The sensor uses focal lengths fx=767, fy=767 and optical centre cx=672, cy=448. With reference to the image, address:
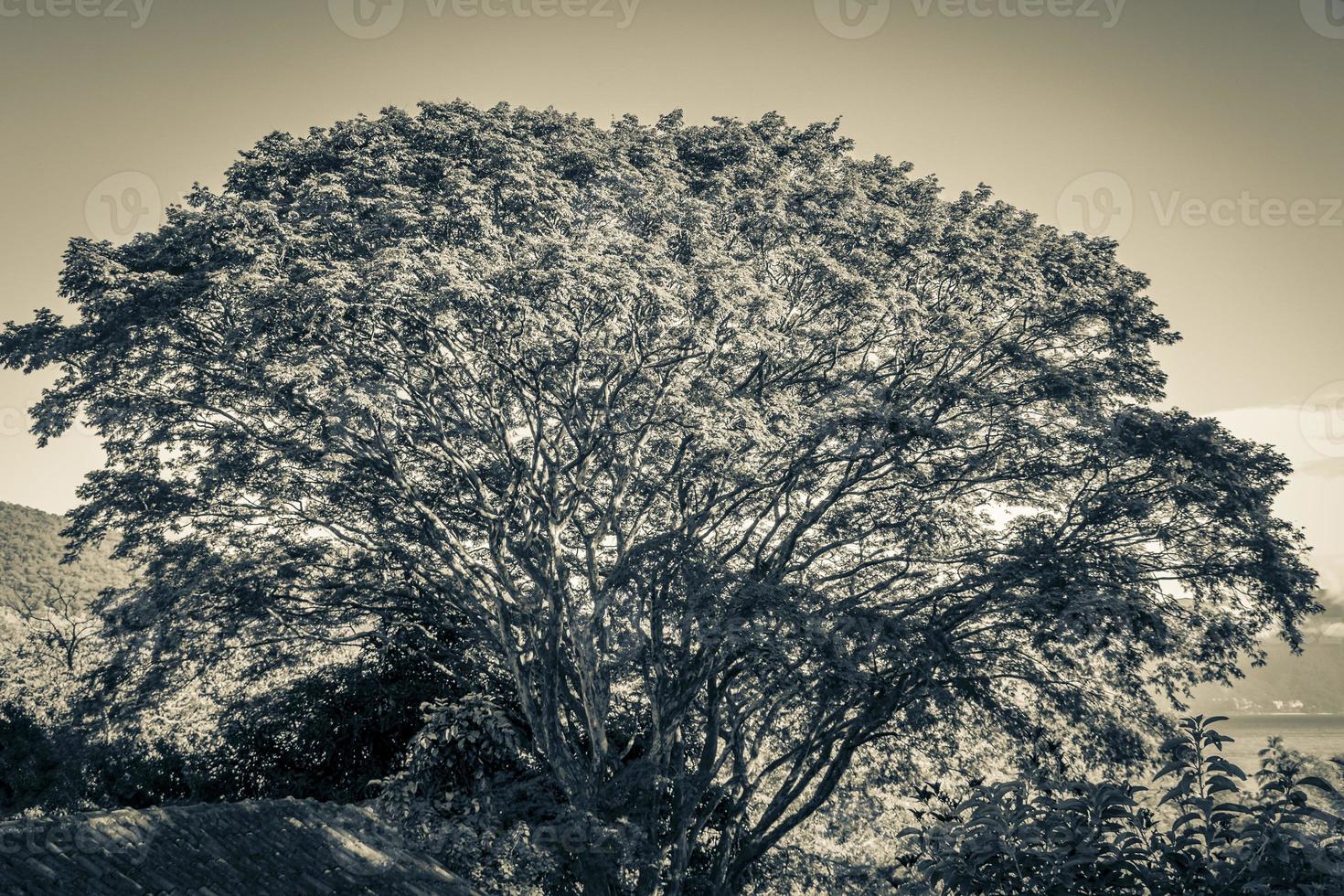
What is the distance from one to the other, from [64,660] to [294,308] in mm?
24700

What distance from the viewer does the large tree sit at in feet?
31.2

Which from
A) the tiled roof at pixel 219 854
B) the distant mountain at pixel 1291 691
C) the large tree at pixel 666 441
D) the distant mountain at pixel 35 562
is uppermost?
the distant mountain at pixel 1291 691

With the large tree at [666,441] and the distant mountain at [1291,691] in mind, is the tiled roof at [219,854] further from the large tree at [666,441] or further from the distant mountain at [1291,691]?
the distant mountain at [1291,691]

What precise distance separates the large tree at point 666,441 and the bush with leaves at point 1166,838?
5986 millimetres

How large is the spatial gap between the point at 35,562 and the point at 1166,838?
165 ft

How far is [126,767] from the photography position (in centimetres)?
1794

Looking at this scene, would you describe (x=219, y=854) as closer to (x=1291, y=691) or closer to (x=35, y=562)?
(x=35, y=562)

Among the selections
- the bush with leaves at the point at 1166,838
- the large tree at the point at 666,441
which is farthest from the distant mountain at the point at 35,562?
the bush with leaves at the point at 1166,838

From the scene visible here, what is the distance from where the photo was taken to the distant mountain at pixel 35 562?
1362 inches

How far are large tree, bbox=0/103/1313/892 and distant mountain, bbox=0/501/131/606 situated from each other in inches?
1098

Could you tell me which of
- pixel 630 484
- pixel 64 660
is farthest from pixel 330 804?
pixel 64 660

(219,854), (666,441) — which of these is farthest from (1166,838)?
(219,854)

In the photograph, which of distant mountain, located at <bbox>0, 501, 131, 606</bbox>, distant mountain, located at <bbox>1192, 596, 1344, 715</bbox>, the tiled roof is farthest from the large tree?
distant mountain, located at <bbox>1192, 596, 1344, 715</bbox>

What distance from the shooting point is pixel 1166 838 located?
328 centimetres
